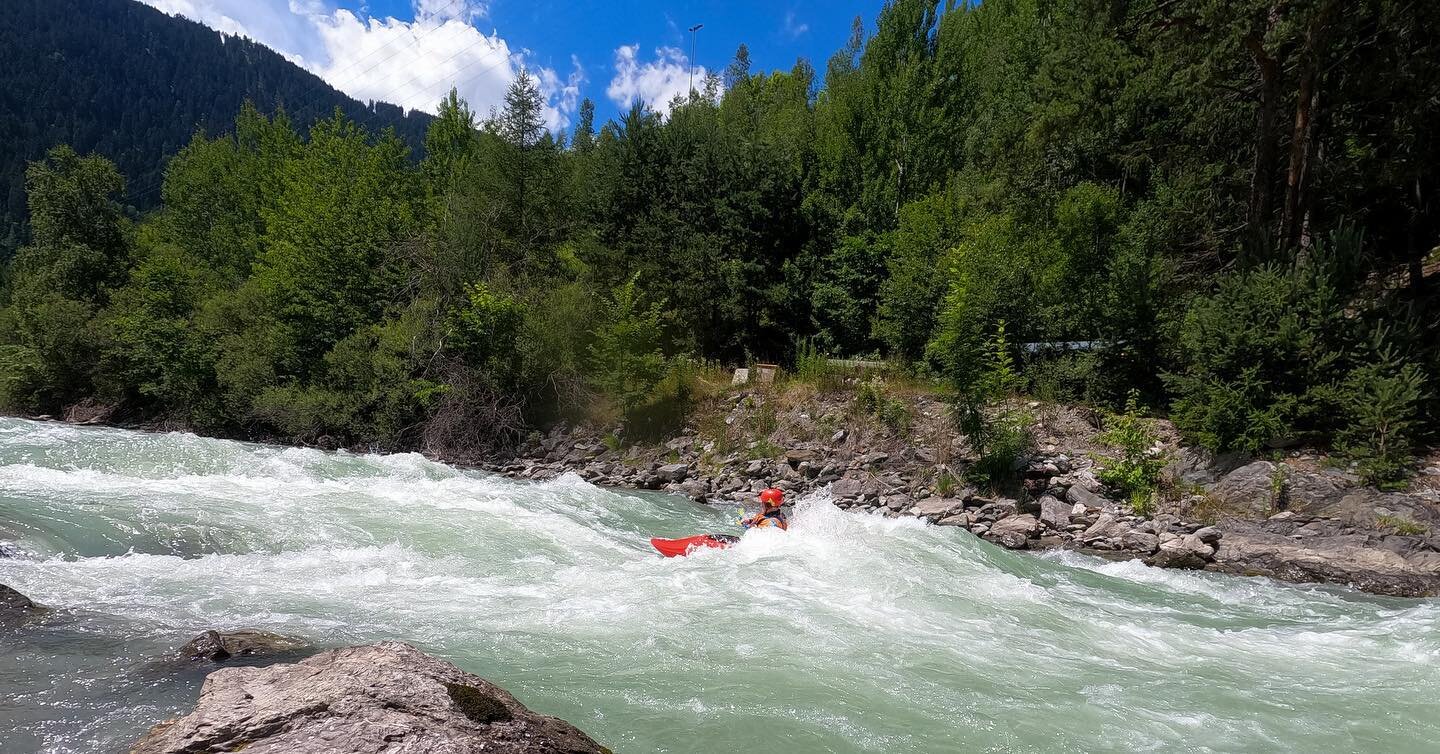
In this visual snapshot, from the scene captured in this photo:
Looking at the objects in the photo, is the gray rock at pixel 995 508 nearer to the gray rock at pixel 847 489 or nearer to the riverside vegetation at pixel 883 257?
the riverside vegetation at pixel 883 257

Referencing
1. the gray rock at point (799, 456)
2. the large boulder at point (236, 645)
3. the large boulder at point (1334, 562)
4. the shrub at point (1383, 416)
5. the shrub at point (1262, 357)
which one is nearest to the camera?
the large boulder at point (236, 645)

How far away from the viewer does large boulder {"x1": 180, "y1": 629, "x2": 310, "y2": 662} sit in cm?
452

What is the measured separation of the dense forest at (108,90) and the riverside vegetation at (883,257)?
9400 centimetres

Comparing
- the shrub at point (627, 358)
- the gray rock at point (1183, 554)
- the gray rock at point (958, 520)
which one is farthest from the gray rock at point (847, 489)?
the shrub at point (627, 358)

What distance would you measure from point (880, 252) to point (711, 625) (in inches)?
759

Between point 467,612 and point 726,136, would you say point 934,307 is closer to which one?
point 726,136

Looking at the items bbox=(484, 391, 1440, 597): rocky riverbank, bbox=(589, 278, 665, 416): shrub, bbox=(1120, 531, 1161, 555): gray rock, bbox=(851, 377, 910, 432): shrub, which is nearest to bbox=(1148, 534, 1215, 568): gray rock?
bbox=(484, 391, 1440, 597): rocky riverbank

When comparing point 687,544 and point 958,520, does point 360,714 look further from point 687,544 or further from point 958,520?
point 958,520

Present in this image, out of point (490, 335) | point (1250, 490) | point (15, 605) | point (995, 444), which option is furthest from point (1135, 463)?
point (490, 335)

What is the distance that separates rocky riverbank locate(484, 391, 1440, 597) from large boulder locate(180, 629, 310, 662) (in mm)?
10220

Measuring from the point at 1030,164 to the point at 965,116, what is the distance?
378 inches

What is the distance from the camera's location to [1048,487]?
13336 millimetres

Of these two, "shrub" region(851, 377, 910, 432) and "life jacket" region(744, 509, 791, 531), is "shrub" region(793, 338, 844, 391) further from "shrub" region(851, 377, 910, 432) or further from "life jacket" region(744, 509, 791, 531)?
"life jacket" region(744, 509, 791, 531)

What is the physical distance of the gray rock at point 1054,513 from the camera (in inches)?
475
